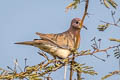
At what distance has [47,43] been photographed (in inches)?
279

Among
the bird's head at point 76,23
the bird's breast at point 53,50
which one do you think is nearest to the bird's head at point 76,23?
the bird's head at point 76,23

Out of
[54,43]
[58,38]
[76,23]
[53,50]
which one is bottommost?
[53,50]

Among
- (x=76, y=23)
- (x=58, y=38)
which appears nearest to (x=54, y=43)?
(x=58, y=38)

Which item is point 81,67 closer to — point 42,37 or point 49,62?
point 49,62

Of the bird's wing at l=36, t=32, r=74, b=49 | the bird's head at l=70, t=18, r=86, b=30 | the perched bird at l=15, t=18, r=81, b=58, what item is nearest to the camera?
the perched bird at l=15, t=18, r=81, b=58

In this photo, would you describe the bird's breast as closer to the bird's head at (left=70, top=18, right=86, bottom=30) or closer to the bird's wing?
the bird's wing

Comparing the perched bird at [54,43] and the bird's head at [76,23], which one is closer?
the perched bird at [54,43]

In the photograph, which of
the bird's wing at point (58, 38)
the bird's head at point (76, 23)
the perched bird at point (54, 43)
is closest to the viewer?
the perched bird at point (54, 43)

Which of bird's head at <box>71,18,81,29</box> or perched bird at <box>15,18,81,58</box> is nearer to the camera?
perched bird at <box>15,18,81,58</box>

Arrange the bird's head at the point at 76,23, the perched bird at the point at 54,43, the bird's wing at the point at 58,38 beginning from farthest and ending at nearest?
the bird's head at the point at 76,23
the bird's wing at the point at 58,38
the perched bird at the point at 54,43

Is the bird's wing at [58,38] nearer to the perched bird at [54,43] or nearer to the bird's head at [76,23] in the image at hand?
the perched bird at [54,43]

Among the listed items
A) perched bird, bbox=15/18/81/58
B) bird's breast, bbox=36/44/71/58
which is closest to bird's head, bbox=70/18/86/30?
perched bird, bbox=15/18/81/58

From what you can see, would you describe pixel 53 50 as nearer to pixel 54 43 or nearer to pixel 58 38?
pixel 54 43

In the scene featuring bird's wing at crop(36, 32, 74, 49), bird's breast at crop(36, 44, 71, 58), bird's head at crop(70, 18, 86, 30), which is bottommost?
bird's breast at crop(36, 44, 71, 58)
